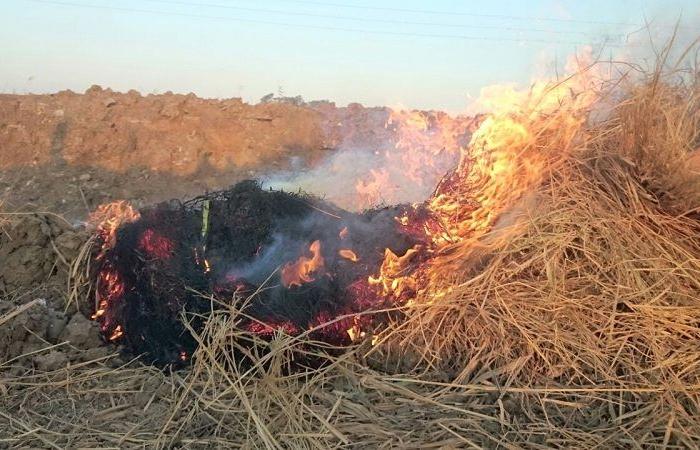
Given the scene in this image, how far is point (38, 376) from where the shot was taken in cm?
390

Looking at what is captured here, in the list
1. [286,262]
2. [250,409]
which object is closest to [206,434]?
[250,409]

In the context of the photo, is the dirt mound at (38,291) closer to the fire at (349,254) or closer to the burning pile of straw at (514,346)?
the burning pile of straw at (514,346)

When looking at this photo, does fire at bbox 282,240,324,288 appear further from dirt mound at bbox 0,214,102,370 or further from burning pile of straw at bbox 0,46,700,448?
dirt mound at bbox 0,214,102,370

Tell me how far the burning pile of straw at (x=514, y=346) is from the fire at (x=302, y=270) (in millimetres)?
415

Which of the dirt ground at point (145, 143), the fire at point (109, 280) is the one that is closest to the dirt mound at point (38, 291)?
the fire at point (109, 280)

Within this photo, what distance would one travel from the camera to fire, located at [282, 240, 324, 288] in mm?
4023

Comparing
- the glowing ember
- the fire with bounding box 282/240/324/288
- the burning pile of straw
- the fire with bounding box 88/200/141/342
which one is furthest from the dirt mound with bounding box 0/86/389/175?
the burning pile of straw

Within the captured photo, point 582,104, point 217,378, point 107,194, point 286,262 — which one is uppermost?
point 582,104

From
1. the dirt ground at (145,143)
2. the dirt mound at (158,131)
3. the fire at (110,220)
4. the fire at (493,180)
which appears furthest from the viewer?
the dirt mound at (158,131)

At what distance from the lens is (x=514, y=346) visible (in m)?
3.56

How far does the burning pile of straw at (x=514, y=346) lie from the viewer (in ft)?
10.6

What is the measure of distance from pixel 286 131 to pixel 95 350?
1277cm

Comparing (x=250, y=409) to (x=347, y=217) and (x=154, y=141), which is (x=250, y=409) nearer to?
(x=347, y=217)

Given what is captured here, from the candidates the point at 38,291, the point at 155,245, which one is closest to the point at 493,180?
the point at 155,245
